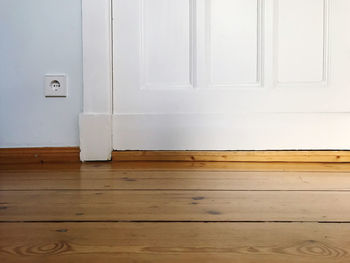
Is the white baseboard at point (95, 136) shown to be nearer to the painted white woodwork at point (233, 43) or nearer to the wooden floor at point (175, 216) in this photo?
the wooden floor at point (175, 216)

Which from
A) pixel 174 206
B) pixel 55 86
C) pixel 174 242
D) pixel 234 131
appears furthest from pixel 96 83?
pixel 174 242

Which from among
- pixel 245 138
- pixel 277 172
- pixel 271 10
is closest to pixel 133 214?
pixel 277 172

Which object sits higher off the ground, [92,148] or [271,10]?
[271,10]

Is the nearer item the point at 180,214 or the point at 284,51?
the point at 180,214

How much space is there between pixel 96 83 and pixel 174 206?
2.63ft

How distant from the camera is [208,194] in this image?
89 centimetres

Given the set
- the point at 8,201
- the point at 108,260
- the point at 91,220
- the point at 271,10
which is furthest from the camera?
the point at 271,10

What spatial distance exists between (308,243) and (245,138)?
34.7 inches

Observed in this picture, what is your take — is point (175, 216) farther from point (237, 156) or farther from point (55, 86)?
point (55, 86)

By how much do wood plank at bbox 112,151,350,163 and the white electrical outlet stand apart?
33 cm

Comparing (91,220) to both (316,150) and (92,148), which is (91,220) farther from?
(316,150)

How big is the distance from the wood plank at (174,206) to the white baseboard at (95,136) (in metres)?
0.50

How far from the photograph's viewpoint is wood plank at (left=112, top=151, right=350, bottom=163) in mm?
1414

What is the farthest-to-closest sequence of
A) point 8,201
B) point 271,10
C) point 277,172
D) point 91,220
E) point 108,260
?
point 271,10, point 277,172, point 8,201, point 91,220, point 108,260
